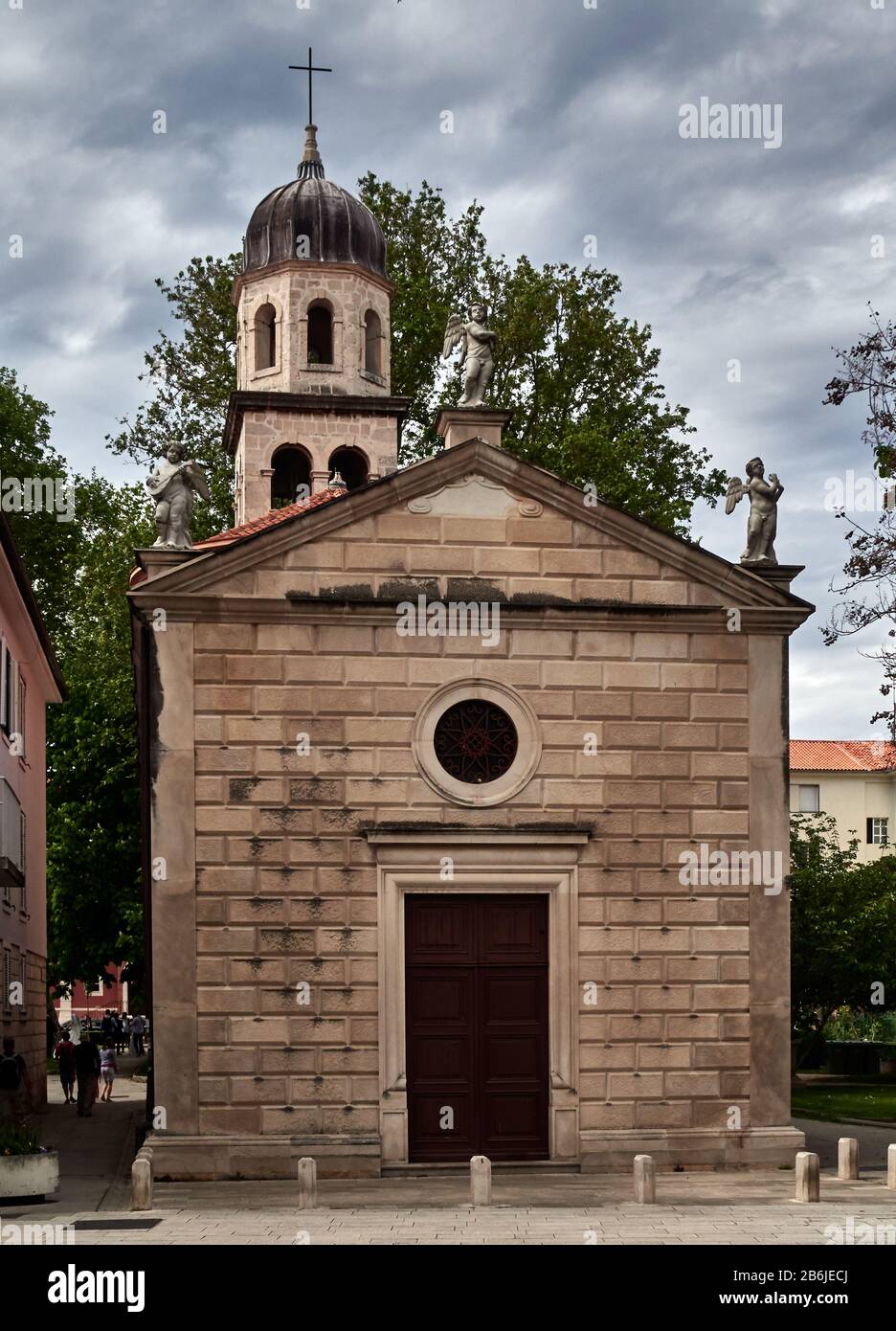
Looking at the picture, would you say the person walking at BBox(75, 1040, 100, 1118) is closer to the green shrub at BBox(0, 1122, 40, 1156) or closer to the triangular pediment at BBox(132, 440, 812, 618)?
the green shrub at BBox(0, 1122, 40, 1156)

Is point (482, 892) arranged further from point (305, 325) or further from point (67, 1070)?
point (67, 1070)

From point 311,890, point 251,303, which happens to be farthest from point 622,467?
point 311,890

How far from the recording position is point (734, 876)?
2292 centimetres

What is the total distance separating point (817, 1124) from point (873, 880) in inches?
603

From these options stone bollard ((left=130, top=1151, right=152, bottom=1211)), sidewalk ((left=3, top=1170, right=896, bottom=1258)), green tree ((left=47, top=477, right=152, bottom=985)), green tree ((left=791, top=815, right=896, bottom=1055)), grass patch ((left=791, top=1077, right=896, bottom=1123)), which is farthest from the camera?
green tree ((left=791, top=815, right=896, bottom=1055))

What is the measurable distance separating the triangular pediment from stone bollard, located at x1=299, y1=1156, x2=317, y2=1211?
23.4 ft

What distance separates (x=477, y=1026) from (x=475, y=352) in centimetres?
884

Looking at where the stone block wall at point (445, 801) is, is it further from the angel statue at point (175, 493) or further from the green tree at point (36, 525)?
the green tree at point (36, 525)

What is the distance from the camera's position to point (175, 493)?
23406 mm

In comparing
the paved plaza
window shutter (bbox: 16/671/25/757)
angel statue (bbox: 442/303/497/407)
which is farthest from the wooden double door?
window shutter (bbox: 16/671/25/757)

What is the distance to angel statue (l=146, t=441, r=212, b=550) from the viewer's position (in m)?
23.2

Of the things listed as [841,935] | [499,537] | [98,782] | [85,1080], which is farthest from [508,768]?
[98,782]
